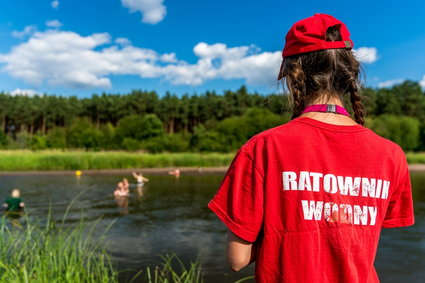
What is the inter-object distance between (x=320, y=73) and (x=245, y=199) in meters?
0.54

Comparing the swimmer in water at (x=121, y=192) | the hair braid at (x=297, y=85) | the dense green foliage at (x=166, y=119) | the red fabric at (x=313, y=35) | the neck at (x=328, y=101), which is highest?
the dense green foliage at (x=166, y=119)

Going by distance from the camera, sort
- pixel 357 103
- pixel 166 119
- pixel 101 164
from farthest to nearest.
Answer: pixel 166 119
pixel 101 164
pixel 357 103

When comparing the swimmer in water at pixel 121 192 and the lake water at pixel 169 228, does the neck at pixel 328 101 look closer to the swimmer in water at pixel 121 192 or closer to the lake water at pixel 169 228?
the lake water at pixel 169 228

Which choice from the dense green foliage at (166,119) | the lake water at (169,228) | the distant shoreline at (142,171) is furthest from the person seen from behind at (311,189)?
the dense green foliage at (166,119)

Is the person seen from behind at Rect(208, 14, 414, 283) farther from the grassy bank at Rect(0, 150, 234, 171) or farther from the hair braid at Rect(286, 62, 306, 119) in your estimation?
the grassy bank at Rect(0, 150, 234, 171)

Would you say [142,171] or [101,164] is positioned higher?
[101,164]

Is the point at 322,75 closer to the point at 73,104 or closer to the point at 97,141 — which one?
the point at 97,141

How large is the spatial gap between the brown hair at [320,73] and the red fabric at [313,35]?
0.07 feet

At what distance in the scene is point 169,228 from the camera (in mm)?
11164

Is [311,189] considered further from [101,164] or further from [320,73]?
[101,164]

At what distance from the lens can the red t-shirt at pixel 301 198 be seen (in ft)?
4.17

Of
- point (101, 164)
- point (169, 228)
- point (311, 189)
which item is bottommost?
point (169, 228)

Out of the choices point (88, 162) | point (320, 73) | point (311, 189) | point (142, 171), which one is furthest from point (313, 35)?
point (88, 162)

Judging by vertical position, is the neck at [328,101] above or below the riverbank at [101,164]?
above
